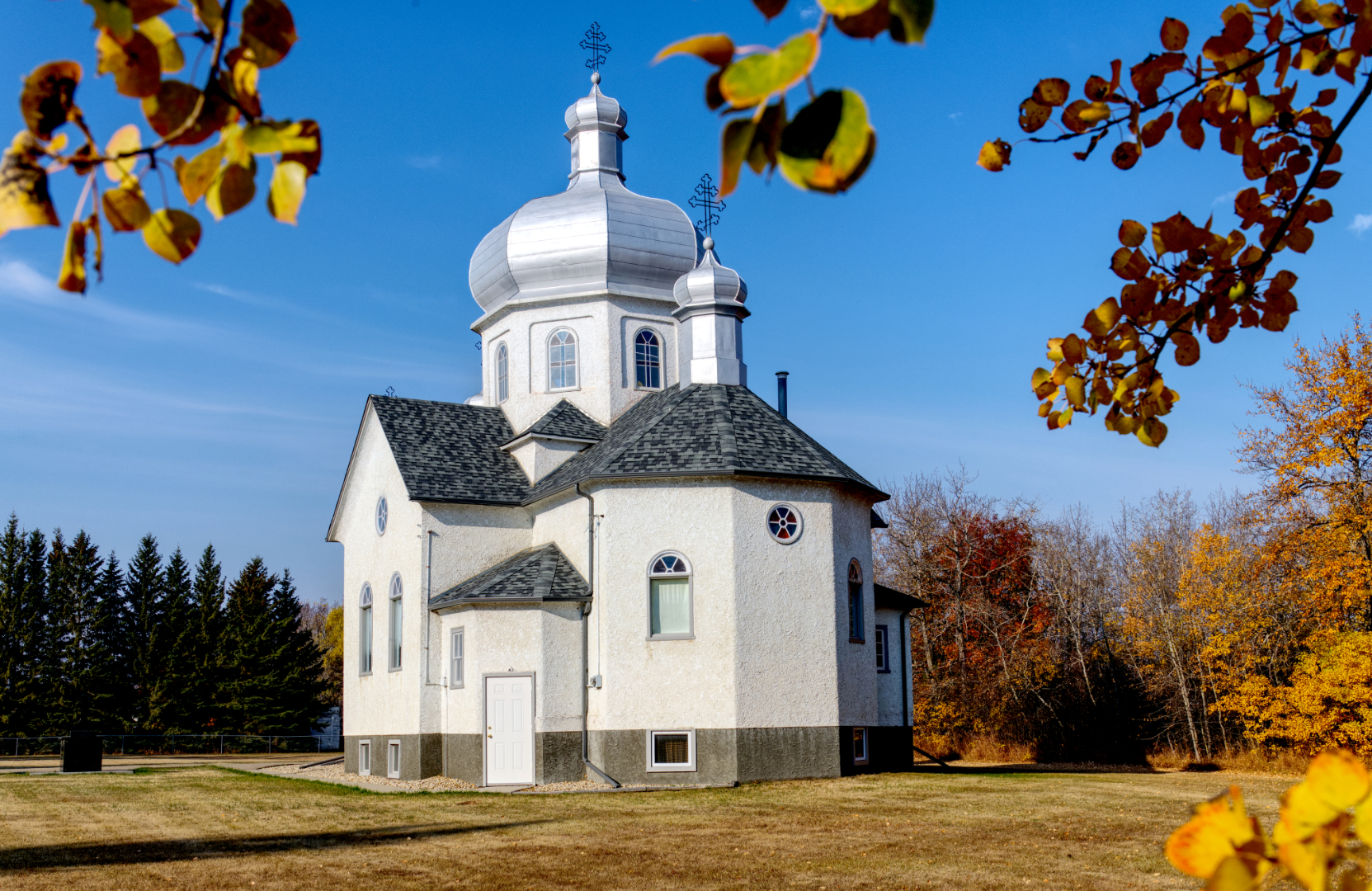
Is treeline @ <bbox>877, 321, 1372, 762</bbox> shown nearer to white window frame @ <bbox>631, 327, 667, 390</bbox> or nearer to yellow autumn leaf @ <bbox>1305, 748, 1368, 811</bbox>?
white window frame @ <bbox>631, 327, 667, 390</bbox>

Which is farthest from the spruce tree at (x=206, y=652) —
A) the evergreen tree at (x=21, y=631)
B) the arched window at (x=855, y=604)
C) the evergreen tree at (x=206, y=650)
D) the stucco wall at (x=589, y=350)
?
the arched window at (x=855, y=604)

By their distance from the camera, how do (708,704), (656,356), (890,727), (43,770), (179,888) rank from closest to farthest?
(179,888) < (708,704) < (890,727) < (656,356) < (43,770)

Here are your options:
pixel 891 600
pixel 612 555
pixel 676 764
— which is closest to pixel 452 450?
pixel 612 555

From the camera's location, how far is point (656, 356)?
88.8 feet

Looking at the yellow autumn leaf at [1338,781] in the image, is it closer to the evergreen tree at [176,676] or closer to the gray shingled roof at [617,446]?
the gray shingled roof at [617,446]

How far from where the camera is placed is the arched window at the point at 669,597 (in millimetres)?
21500

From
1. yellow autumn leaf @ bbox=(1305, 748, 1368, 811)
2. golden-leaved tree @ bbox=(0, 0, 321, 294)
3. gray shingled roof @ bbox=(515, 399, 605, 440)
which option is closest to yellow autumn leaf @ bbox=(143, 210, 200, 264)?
golden-leaved tree @ bbox=(0, 0, 321, 294)

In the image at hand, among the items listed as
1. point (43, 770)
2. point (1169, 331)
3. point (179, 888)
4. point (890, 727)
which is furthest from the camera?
point (43, 770)

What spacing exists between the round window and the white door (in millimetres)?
5190

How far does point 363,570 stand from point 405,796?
29.4ft

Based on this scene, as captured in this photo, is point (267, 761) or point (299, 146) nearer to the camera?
point (299, 146)

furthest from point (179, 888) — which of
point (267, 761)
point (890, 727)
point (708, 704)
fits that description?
point (267, 761)

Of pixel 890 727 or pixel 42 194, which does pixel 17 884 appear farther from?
pixel 890 727

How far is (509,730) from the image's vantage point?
21562 mm
